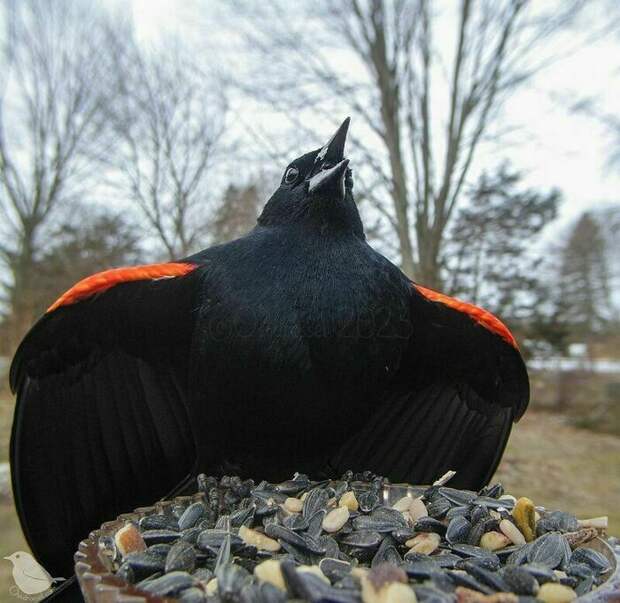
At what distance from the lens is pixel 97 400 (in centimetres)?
227

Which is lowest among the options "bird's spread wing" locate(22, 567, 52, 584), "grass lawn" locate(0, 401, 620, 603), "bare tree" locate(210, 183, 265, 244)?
"grass lawn" locate(0, 401, 620, 603)

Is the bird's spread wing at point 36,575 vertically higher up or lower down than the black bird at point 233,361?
lower down

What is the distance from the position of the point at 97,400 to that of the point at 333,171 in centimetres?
128

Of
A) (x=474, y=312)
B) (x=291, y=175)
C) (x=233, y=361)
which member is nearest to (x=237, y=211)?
(x=291, y=175)

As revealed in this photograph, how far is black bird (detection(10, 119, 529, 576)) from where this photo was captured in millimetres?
2035

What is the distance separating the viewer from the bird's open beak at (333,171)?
2.22 m

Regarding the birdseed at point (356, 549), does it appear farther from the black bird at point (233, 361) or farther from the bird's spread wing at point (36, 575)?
the bird's spread wing at point (36, 575)

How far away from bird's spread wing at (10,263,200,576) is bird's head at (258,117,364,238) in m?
0.47

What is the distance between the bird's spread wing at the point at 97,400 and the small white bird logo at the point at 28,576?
0.32m

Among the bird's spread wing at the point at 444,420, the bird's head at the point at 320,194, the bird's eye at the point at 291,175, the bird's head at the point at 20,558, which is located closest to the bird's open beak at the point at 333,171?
the bird's head at the point at 320,194

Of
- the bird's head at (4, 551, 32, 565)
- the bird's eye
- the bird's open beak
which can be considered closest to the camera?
the bird's head at (4, 551, 32, 565)

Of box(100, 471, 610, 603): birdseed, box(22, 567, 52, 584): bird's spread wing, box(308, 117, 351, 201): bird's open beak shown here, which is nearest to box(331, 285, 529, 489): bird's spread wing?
box(100, 471, 610, 603): birdseed

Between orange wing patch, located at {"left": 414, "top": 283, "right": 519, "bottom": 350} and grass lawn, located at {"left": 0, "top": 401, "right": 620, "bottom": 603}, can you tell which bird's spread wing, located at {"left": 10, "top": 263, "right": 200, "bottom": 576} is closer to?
orange wing patch, located at {"left": 414, "top": 283, "right": 519, "bottom": 350}

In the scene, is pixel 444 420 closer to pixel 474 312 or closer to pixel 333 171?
pixel 474 312
